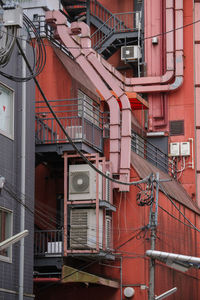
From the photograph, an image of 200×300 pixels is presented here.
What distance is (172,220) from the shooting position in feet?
126

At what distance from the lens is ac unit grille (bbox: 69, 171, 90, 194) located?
32.8m

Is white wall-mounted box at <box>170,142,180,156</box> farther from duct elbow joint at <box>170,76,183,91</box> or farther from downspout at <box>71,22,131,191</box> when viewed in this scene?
downspout at <box>71,22,131,191</box>

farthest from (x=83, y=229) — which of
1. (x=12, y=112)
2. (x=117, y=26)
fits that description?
(x=117, y=26)

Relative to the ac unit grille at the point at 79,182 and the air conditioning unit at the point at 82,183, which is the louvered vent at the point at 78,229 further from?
the ac unit grille at the point at 79,182

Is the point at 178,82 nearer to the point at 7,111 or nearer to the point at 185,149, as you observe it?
the point at 185,149

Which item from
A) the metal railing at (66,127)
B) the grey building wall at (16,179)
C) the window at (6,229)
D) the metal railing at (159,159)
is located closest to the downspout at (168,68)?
the metal railing at (159,159)

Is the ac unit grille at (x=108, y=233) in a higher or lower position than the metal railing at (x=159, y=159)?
lower

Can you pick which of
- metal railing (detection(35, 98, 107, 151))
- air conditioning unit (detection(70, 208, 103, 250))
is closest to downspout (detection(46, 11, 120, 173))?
metal railing (detection(35, 98, 107, 151))

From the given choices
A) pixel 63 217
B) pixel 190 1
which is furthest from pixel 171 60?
pixel 63 217

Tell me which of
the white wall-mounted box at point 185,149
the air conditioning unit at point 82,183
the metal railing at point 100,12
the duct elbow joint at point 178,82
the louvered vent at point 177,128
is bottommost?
the air conditioning unit at point 82,183

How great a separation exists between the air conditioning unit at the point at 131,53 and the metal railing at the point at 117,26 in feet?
4.19

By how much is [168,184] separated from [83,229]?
8504 millimetres

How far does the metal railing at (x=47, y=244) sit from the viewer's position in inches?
1270

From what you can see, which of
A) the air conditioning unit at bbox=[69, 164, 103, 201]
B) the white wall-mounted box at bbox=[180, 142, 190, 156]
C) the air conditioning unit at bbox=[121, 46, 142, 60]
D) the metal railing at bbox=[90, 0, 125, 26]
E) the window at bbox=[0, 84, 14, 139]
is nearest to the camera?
the window at bbox=[0, 84, 14, 139]
